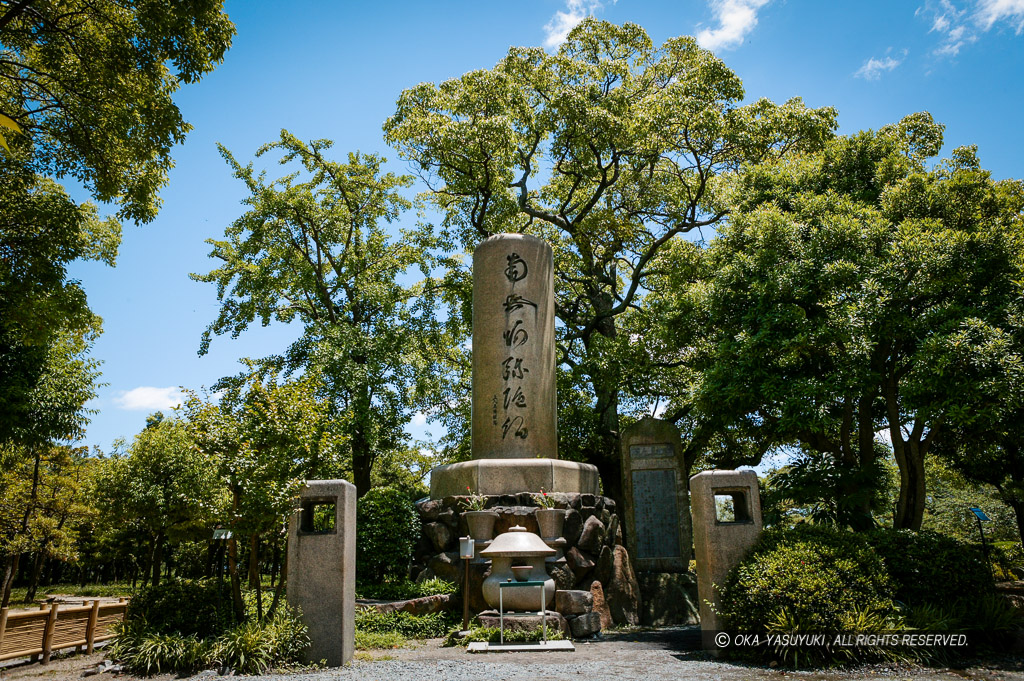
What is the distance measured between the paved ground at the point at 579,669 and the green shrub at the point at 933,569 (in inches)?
31.7

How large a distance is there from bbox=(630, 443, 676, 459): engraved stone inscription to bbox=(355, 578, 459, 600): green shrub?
537 centimetres

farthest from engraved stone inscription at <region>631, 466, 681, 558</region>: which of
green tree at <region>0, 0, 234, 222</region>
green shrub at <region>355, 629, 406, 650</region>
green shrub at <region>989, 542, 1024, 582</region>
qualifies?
green tree at <region>0, 0, 234, 222</region>

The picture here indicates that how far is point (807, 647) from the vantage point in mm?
6602

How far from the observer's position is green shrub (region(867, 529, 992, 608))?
24.0 feet

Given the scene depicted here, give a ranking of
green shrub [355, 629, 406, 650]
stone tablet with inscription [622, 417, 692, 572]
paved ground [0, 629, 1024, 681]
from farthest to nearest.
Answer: stone tablet with inscription [622, 417, 692, 572] → green shrub [355, 629, 406, 650] → paved ground [0, 629, 1024, 681]

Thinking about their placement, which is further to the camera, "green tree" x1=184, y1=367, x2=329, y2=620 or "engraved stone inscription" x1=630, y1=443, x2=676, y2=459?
"engraved stone inscription" x1=630, y1=443, x2=676, y2=459

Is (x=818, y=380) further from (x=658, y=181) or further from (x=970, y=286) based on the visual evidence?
(x=658, y=181)

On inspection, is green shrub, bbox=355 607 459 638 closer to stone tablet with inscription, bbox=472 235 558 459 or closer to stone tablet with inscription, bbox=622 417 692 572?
stone tablet with inscription, bbox=472 235 558 459

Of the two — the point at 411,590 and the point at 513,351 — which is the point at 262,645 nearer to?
the point at 411,590

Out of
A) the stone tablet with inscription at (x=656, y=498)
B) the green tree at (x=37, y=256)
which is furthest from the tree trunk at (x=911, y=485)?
the green tree at (x=37, y=256)

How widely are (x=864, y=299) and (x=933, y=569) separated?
375 centimetres

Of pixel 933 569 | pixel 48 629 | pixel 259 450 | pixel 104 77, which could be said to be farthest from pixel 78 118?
pixel 933 569

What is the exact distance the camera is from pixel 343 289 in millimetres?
19312

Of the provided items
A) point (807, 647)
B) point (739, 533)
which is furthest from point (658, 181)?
point (807, 647)
